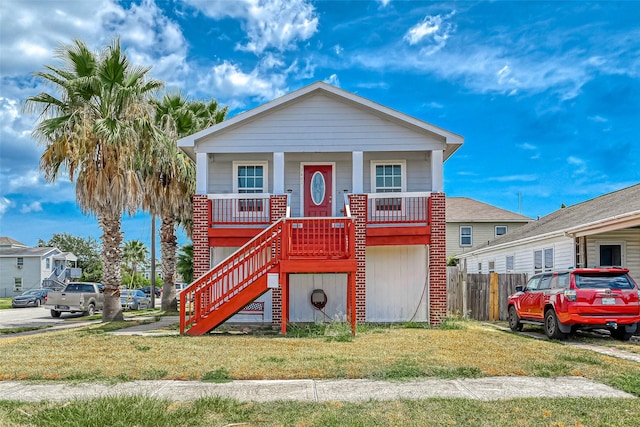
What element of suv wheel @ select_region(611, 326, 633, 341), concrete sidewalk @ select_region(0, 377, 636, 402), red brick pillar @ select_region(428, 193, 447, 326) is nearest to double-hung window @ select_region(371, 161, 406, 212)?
red brick pillar @ select_region(428, 193, 447, 326)

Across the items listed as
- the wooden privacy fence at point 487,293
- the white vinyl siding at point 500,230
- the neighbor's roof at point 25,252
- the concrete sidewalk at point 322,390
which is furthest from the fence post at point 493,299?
the neighbor's roof at point 25,252

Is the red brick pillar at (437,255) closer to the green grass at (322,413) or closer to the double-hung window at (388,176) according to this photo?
the double-hung window at (388,176)

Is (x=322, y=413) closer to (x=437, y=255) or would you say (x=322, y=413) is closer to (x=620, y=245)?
(x=437, y=255)

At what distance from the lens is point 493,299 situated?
736 inches

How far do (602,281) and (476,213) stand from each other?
2655cm

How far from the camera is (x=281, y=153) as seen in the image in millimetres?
16344

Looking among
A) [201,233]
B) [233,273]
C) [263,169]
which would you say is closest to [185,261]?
[263,169]

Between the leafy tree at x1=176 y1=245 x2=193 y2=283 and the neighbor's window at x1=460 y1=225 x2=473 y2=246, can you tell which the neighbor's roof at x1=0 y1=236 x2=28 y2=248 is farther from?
the neighbor's window at x1=460 y1=225 x2=473 y2=246

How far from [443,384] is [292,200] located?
10748 mm

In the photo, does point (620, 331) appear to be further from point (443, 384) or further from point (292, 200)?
point (292, 200)

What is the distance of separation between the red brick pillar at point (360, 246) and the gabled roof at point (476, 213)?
22.9 m

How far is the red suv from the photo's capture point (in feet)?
40.2

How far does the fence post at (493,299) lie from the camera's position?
1869 centimetres

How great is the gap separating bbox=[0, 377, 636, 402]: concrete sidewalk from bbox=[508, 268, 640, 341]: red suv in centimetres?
495
